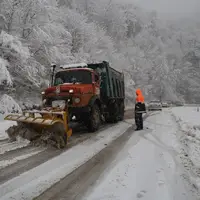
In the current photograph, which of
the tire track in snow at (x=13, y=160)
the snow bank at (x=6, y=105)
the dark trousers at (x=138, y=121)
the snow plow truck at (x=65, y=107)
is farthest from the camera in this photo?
the snow bank at (x=6, y=105)

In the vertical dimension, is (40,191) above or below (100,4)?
below

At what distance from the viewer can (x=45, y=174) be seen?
378 cm

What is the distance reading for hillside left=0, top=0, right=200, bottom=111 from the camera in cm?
1372

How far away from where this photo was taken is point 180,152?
5.07 metres

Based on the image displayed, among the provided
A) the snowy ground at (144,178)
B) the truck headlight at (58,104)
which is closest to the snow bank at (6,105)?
the truck headlight at (58,104)

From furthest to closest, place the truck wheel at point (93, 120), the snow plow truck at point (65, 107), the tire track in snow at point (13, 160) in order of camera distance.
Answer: the truck wheel at point (93, 120) → the snow plow truck at point (65, 107) → the tire track in snow at point (13, 160)

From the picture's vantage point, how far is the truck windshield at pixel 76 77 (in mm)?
8250

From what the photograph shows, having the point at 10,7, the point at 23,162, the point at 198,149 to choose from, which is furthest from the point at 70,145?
the point at 10,7

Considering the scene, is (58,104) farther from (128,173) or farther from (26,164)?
(128,173)

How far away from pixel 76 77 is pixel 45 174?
504 centimetres

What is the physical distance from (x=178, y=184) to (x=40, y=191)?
205cm

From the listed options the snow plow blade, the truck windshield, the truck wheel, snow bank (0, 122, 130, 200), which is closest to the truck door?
the truck windshield

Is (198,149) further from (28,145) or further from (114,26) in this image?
(114,26)

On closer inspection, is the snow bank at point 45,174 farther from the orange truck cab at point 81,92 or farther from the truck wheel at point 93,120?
the truck wheel at point 93,120
